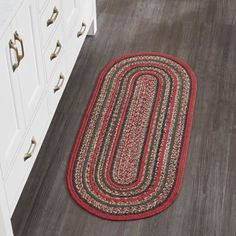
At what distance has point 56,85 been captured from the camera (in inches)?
97.3

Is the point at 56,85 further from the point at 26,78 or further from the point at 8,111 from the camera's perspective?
the point at 8,111

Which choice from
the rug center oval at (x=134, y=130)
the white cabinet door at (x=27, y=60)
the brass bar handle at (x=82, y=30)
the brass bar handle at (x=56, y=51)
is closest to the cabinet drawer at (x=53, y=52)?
the brass bar handle at (x=56, y=51)

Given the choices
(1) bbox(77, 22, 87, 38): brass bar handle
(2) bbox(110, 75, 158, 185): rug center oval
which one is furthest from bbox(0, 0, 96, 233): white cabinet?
(2) bbox(110, 75, 158, 185): rug center oval

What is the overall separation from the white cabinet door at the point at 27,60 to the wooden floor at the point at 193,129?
38 centimetres

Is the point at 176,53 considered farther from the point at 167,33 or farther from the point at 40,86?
the point at 40,86

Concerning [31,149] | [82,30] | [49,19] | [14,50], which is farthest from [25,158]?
[82,30]

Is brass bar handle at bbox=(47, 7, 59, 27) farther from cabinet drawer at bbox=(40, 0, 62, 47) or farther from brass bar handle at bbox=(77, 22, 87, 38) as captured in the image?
brass bar handle at bbox=(77, 22, 87, 38)

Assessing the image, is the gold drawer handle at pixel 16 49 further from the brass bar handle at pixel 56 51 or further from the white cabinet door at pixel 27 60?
the brass bar handle at pixel 56 51

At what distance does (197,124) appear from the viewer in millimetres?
2645

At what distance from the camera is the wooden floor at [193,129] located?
2191mm

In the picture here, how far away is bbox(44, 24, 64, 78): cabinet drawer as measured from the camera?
231cm

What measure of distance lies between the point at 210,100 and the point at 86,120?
0.62 m

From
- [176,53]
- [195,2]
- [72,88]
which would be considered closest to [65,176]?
[72,88]

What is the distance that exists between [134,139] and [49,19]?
670mm
